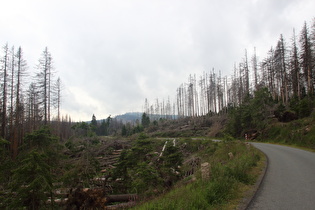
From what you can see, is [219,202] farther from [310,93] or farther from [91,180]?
[310,93]

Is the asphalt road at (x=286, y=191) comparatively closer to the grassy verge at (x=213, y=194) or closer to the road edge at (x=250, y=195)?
the road edge at (x=250, y=195)

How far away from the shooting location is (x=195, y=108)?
183ft

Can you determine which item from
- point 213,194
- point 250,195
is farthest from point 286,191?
point 213,194

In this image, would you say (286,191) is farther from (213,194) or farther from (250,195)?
(213,194)

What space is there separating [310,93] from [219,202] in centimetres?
3251

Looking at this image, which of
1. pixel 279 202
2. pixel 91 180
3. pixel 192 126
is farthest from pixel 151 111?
pixel 279 202

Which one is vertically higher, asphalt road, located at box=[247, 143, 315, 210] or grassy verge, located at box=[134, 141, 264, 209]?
grassy verge, located at box=[134, 141, 264, 209]

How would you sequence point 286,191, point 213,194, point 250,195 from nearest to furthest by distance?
point 213,194, point 250,195, point 286,191

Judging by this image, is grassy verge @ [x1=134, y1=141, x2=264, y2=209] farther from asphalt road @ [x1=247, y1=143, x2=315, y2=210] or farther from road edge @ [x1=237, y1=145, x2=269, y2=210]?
asphalt road @ [x1=247, y1=143, x2=315, y2=210]

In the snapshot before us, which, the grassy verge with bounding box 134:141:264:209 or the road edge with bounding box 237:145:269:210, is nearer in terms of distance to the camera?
the grassy verge with bounding box 134:141:264:209

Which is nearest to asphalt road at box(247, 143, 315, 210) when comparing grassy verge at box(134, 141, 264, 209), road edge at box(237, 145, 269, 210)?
road edge at box(237, 145, 269, 210)

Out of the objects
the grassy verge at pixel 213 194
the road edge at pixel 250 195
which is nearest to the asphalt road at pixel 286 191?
the road edge at pixel 250 195

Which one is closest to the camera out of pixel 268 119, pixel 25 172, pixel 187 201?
pixel 187 201

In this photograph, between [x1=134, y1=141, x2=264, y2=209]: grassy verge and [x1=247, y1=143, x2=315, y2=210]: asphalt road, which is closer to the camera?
[x1=134, y1=141, x2=264, y2=209]: grassy verge
